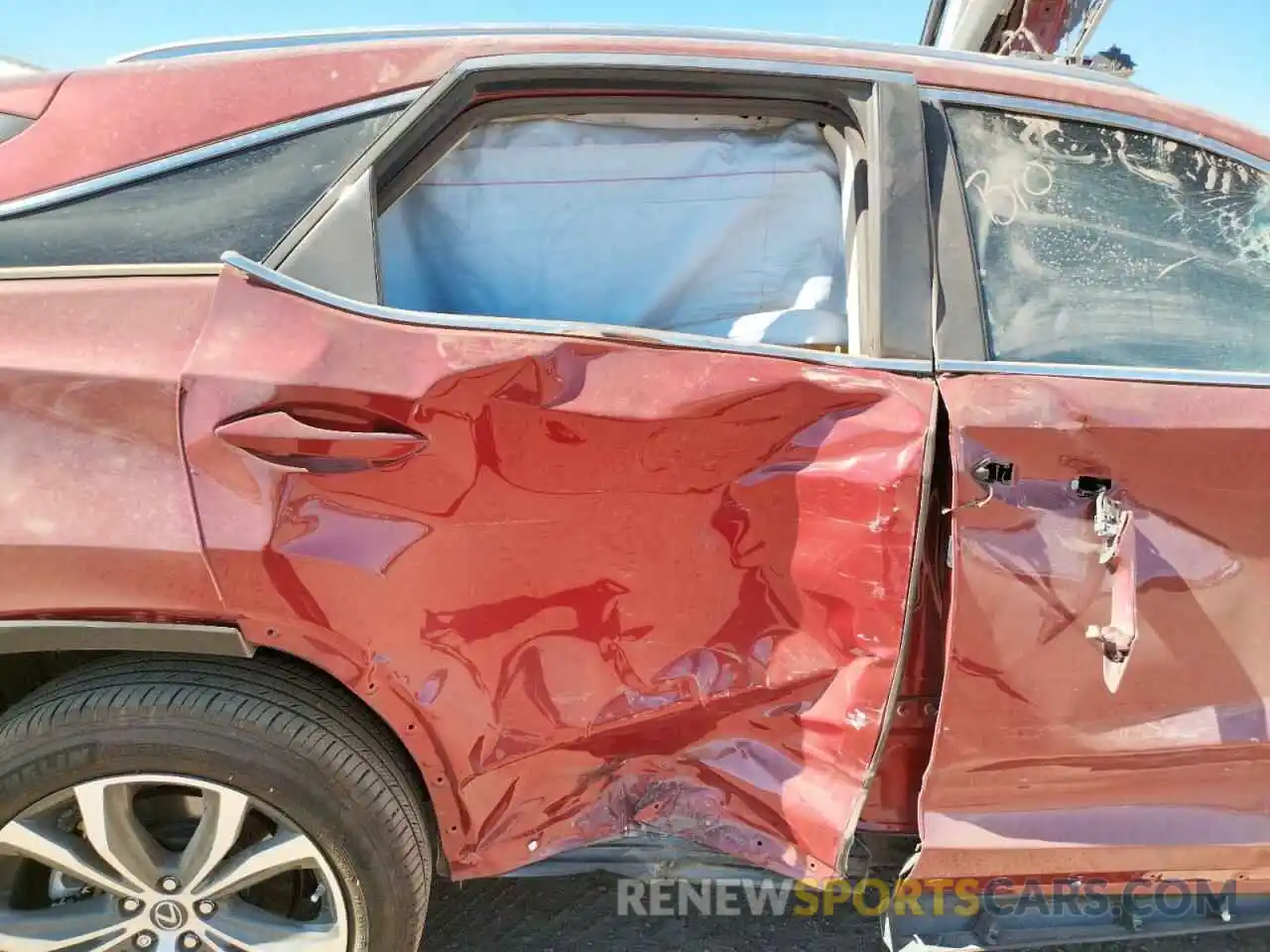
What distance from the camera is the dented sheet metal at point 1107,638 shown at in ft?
4.60

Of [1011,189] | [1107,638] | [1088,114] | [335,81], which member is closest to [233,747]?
[335,81]

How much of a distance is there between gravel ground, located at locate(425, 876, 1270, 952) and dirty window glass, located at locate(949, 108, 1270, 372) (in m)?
1.47

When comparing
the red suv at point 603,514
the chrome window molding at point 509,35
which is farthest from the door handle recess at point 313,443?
the chrome window molding at point 509,35

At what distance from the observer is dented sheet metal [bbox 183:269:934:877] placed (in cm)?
133

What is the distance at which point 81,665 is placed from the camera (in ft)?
4.92

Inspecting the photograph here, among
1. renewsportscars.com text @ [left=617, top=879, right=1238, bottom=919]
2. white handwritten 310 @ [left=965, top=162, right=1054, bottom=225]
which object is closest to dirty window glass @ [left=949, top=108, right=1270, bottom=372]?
white handwritten 310 @ [left=965, top=162, right=1054, bottom=225]

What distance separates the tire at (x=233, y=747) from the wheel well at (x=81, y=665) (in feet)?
0.04

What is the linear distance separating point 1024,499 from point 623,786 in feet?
3.21

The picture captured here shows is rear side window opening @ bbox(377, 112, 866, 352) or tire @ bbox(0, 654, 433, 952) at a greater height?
rear side window opening @ bbox(377, 112, 866, 352)

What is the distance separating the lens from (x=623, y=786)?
162 cm

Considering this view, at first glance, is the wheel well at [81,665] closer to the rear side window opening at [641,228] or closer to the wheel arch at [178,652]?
the wheel arch at [178,652]

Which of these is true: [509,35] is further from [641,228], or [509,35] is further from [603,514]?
[603,514]

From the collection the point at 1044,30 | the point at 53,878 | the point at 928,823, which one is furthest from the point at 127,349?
the point at 1044,30

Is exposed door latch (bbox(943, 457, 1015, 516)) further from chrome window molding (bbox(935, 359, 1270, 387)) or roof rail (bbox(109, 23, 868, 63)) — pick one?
roof rail (bbox(109, 23, 868, 63))
